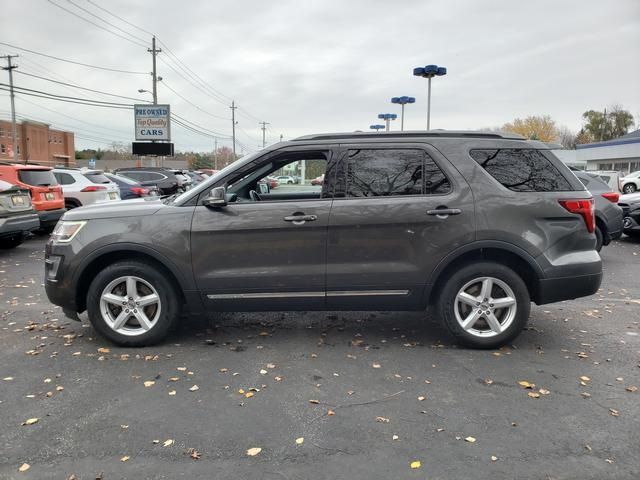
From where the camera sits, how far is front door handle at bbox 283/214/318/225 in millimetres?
4500

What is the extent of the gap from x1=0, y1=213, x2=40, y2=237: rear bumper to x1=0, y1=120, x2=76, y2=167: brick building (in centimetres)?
6979

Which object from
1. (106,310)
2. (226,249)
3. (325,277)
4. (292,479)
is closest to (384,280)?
(325,277)

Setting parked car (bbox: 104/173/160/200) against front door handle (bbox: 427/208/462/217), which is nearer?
front door handle (bbox: 427/208/462/217)

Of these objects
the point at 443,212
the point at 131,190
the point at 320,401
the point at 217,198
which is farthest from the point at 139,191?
the point at 320,401

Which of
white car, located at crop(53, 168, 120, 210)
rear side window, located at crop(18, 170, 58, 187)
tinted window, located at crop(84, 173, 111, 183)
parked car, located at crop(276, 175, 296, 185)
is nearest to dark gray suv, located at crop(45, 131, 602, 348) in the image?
parked car, located at crop(276, 175, 296, 185)

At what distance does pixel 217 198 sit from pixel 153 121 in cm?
3514

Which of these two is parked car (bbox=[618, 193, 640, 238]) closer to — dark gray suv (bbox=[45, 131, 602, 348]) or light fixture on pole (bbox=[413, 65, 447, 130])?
dark gray suv (bbox=[45, 131, 602, 348])

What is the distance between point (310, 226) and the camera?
177 inches

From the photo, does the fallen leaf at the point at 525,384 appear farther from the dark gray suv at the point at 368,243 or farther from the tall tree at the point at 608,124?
the tall tree at the point at 608,124

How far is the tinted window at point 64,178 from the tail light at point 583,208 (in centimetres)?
1222

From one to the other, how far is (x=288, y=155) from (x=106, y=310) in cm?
220

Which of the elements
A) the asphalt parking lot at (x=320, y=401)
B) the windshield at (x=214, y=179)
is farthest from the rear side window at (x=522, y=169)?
the windshield at (x=214, y=179)

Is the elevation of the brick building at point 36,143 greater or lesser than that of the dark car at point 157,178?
greater

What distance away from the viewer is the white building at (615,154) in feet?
139
